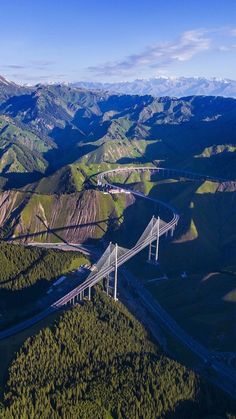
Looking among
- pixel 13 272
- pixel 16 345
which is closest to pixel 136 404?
pixel 16 345

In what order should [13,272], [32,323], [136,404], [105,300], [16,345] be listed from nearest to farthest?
[136,404]
[16,345]
[32,323]
[105,300]
[13,272]

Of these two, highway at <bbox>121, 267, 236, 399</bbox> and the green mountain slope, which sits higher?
the green mountain slope

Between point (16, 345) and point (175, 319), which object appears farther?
point (175, 319)

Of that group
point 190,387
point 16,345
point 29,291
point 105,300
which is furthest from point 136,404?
point 29,291

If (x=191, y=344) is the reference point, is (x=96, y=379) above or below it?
above

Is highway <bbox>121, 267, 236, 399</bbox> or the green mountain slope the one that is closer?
the green mountain slope

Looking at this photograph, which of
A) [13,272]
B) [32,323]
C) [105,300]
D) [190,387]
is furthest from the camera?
[13,272]

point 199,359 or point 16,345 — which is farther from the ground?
point 16,345

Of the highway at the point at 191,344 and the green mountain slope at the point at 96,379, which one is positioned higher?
the green mountain slope at the point at 96,379

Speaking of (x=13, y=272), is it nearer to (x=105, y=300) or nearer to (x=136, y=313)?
(x=105, y=300)

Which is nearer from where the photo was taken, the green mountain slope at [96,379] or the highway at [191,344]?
the green mountain slope at [96,379]

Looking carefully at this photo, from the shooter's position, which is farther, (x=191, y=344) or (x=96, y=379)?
(x=191, y=344)
